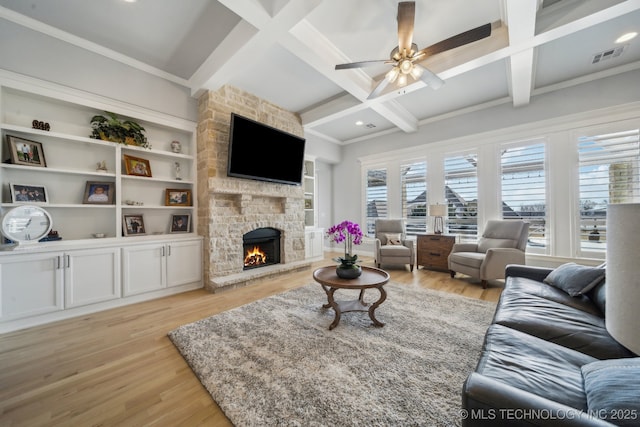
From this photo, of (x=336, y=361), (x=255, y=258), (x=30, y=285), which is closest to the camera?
(x=336, y=361)

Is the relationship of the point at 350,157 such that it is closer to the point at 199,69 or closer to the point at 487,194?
the point at 487,194

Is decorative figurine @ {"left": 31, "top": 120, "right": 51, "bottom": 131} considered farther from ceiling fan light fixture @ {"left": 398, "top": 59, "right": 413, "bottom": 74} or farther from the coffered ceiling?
ceiling fan light fixture @ {"left": 398, "top": 59, "right": 413, "bottom": 74}

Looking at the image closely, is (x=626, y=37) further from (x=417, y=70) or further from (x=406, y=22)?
(x=406, y=22)

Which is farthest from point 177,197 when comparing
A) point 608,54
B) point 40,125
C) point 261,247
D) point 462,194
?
point 608,54

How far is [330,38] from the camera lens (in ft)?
8.58

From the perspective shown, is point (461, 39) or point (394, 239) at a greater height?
point (461, 39)

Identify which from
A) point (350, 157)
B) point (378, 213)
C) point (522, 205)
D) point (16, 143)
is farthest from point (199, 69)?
point (522, 205)

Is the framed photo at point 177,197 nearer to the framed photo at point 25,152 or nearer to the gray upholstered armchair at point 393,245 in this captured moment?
the framed photo at point 25,152

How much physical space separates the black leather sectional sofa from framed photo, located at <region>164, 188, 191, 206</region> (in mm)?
3839

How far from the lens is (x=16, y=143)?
7.70ft

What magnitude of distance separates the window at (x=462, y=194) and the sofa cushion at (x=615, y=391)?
12.9ft

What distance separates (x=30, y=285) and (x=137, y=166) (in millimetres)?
1642

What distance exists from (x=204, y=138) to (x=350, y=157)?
382 cm

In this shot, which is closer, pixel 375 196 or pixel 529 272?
pixel 529 272
